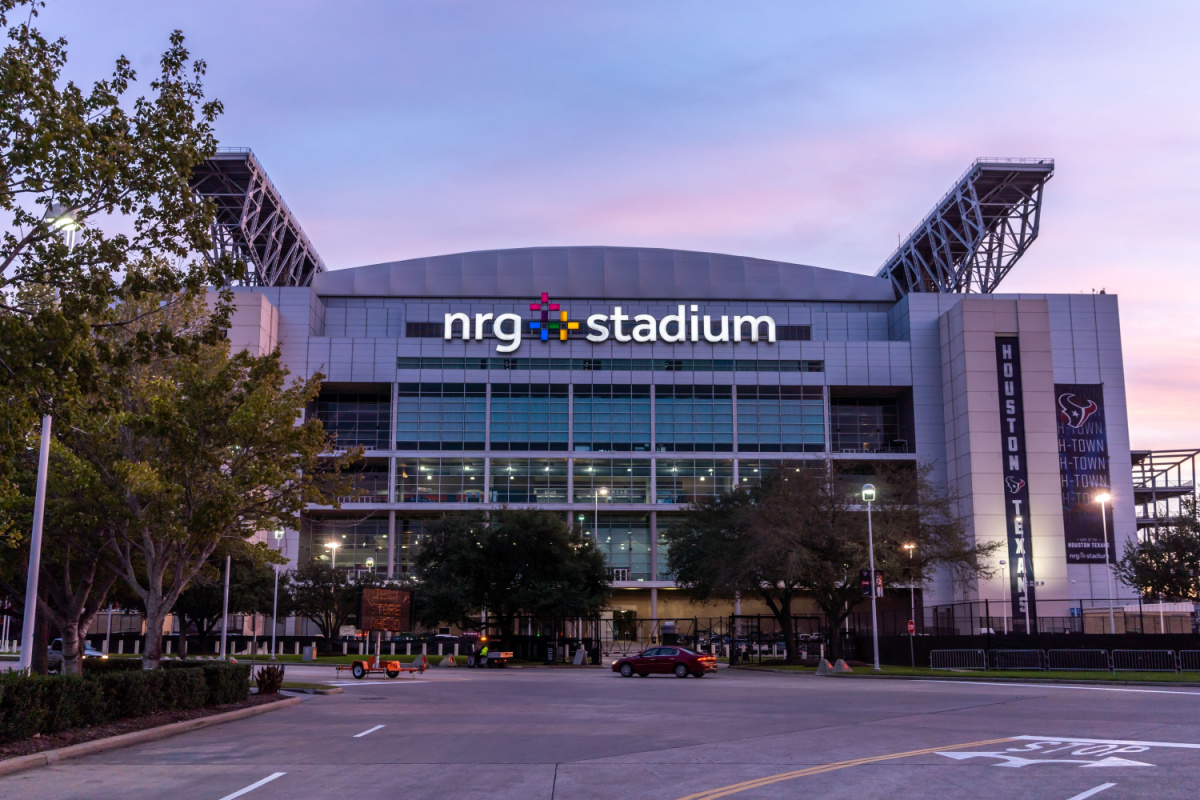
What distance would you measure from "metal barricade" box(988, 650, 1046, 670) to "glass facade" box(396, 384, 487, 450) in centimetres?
5685

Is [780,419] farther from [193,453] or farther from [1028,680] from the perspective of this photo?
[193,453]

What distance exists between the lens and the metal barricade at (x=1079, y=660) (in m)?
43.3

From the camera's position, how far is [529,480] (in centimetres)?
9531

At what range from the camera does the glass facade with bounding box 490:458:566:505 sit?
94.8 meters

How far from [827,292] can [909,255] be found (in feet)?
30.2

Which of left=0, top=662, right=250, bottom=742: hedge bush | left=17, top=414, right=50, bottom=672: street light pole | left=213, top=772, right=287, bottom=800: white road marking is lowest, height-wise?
left=213, top=772, right=287, bottom=800: white road marking

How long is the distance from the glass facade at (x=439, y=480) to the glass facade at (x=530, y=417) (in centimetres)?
330

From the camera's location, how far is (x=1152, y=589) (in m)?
58.0

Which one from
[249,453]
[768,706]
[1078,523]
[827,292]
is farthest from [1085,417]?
[249,453]

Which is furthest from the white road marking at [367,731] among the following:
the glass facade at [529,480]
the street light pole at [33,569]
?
the glass facade at [529,480]

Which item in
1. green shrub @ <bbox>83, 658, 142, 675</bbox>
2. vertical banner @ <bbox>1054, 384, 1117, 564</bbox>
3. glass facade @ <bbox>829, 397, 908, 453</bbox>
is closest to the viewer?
green shrub @ <bbox>83, 658, 142, 675</bbox>

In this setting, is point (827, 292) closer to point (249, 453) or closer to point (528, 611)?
point (528, 611)

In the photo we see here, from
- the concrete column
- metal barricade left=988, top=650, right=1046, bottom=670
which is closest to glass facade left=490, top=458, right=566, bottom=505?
the concrete column

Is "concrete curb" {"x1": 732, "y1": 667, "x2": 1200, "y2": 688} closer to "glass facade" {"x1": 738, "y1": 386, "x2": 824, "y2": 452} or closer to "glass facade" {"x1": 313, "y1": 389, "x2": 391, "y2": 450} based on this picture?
"glass facade" {"x1": 738, "y1": 386, "x2": 824, "y2": 452}
